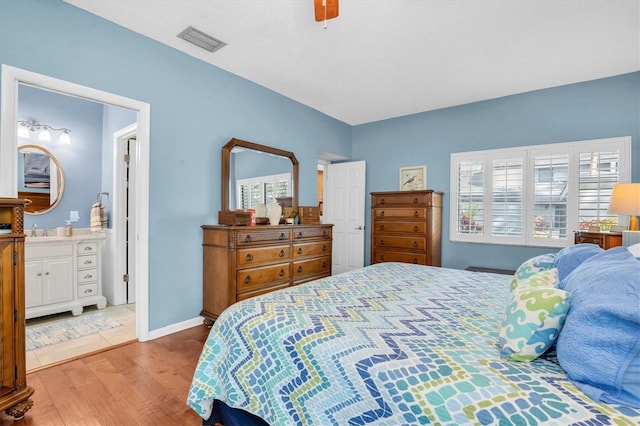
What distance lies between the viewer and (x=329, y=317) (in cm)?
138

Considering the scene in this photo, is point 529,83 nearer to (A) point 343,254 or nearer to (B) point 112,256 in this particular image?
(A) point 343,254

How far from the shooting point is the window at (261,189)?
3.56 meters

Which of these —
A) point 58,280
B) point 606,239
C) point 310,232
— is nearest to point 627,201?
point 606,239

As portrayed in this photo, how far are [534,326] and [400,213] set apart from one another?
3.34 meters

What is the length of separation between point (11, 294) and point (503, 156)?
4.94 m

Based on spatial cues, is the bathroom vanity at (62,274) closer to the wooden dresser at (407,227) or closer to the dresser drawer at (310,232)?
the dresser drawer at (310,232)

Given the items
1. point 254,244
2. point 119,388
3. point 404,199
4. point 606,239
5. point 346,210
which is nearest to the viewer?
point 119,388

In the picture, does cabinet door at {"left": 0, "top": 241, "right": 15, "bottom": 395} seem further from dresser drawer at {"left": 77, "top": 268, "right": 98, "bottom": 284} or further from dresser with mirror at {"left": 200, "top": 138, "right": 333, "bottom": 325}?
dresser drawer at {"left": 77, "top": 268, "right": 98, "bottom": 284}

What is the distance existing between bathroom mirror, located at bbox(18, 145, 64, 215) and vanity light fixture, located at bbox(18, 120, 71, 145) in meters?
0.13

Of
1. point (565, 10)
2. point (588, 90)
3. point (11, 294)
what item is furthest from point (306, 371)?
point (588, 90)

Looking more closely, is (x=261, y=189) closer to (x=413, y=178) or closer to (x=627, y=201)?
(x=413, y=178)

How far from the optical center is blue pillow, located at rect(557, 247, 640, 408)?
81cm

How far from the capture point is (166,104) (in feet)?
9.64

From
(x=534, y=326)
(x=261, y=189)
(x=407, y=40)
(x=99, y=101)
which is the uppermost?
(x=407, y=40)
